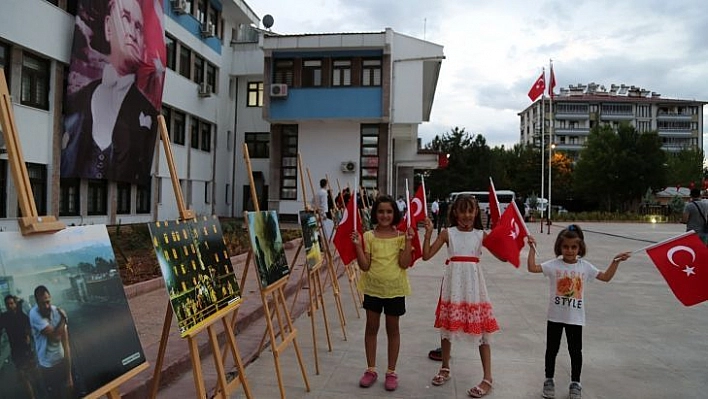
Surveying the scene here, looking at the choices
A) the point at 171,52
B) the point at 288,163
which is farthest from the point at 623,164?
the point at 171,52

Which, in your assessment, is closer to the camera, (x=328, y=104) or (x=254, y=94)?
(x=328, y=104)

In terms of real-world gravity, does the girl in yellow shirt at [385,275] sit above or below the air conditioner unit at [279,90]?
below

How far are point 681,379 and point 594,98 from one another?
324 feet

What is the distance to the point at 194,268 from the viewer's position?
2.97 m

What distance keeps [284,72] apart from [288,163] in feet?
14.4

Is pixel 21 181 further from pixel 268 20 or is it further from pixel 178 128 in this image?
pixel 268 20

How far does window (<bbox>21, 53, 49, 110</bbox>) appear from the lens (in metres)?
14.1

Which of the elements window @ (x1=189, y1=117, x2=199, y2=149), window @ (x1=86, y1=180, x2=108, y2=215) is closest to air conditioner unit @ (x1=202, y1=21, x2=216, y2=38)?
window @ (x1=189, y1=117, x2=199, y2=149)

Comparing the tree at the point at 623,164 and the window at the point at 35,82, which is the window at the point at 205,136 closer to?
the window at the point at 35,82

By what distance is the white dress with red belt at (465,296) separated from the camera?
13.5 feet

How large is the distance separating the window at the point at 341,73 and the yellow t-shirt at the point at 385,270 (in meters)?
20.5

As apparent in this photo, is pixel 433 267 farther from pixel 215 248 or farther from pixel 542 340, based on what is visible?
pixel 215 248

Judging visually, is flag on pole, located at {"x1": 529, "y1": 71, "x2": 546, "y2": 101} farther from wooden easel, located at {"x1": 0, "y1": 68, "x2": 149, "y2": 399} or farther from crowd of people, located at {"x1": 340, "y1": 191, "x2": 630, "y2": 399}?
wooden easel, located at {"x1": 0, "y1": 68, "x2": 149, "y2": 399}

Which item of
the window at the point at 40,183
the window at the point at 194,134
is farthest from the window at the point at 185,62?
the window at the point at 40,183
